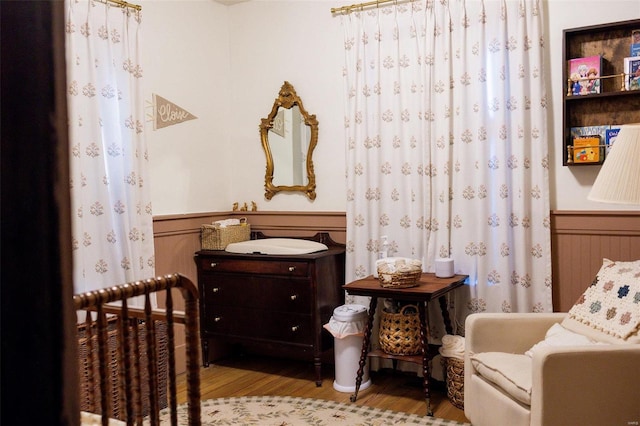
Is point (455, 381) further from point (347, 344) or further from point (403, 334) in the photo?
point (347, 344)

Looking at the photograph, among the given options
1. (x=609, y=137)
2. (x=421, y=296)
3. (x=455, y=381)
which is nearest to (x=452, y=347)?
(x=455, y=381)

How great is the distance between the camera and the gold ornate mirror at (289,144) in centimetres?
430

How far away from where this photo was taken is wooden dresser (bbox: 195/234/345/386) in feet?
12.4

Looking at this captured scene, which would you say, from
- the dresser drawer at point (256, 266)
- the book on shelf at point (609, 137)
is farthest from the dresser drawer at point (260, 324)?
the book on shelf at point (609, 137)

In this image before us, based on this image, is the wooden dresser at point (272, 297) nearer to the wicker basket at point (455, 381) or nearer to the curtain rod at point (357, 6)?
the wicker basket at point (455, 381)

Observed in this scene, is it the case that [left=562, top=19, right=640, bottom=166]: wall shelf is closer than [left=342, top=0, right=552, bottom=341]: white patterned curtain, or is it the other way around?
[left=562, top=19, right=640, bottom=166]: wall shelf

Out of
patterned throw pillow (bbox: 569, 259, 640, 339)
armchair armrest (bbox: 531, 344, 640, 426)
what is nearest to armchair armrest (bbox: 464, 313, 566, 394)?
patterned throw pillow (bbox: 569, 259, 640, 339)

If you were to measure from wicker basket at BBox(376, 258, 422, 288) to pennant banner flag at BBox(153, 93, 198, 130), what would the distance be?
6.07ft

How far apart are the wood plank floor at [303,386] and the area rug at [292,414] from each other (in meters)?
0.10

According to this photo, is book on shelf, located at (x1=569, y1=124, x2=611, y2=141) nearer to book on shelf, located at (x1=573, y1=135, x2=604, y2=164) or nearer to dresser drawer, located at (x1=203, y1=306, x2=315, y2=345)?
book on shelf, located at (x1=573, y1=135, x2=604, y2=164)

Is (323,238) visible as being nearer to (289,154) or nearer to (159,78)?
(289,154)

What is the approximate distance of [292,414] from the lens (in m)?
3.30

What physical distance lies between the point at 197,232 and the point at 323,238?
36.8 inches

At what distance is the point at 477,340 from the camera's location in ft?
9.55
